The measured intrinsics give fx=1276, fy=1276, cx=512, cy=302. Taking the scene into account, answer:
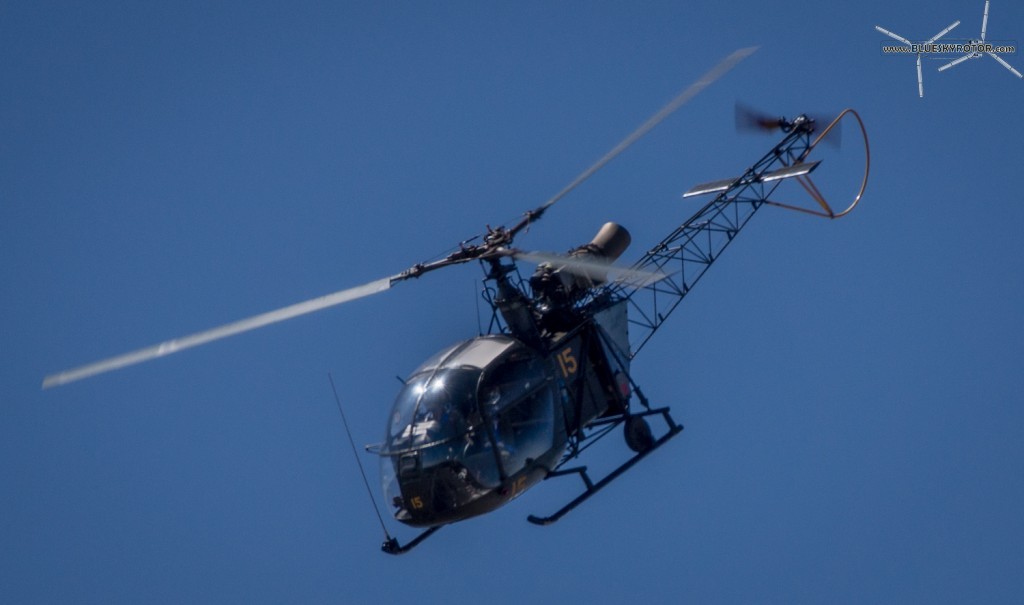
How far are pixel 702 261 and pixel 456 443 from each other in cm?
941

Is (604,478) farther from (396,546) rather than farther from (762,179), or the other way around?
(762,179)

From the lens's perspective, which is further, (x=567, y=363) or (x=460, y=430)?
(x=567, y=363)

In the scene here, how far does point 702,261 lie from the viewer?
95.1 feet

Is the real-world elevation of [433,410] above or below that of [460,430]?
above

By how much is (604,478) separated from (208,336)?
8.03 meters

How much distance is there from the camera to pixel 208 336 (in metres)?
20.8

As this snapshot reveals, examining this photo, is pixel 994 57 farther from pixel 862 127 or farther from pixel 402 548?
pixel 402 548

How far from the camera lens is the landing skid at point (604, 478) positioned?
23000mm

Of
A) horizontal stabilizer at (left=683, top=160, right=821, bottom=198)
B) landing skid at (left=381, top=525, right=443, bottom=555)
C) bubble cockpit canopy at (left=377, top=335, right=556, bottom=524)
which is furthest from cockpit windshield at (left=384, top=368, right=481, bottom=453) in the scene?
horizontal stabilizer at (left=683, top=160, right=821, bottom=198)

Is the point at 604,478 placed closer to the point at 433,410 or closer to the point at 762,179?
the point at 433,410

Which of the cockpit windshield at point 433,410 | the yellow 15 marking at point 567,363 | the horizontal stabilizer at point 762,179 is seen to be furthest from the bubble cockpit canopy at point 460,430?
the horizontal stabilizer at point 762,179

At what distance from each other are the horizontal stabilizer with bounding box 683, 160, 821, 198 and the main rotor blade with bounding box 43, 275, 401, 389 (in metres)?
10.8

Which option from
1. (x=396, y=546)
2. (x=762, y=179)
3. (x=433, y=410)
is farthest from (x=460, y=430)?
(x=762, y=179)

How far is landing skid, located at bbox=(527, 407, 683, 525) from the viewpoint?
23.0 meters
